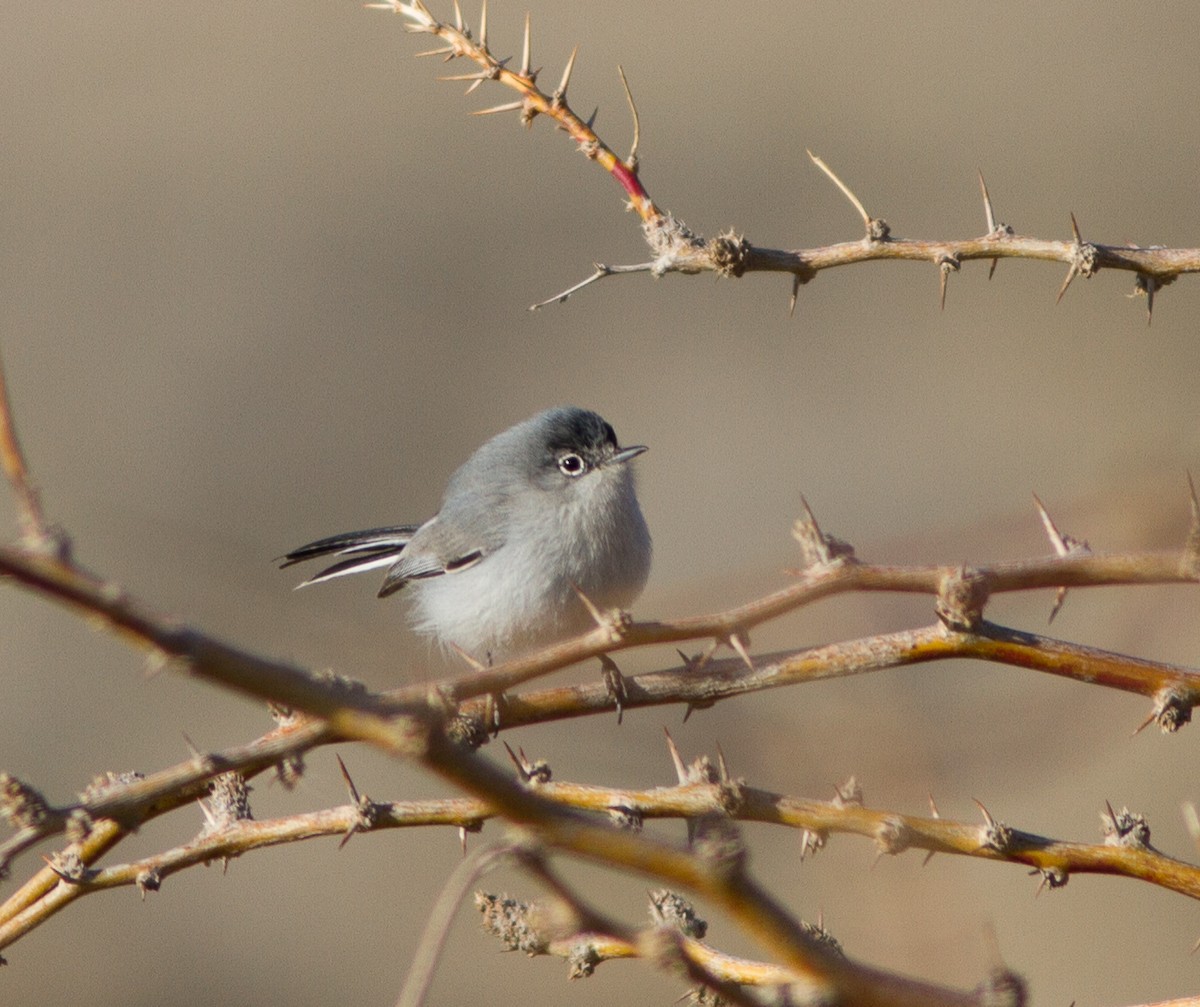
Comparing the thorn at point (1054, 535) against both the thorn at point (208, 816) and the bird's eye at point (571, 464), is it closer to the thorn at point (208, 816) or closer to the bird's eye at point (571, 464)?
the thorn at point (208, 816)

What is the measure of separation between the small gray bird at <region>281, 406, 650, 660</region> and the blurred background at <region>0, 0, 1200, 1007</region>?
1.45 feet

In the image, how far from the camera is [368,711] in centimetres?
75

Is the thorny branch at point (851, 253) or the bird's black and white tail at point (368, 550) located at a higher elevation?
the bird's black and white tail at point (368, 550)

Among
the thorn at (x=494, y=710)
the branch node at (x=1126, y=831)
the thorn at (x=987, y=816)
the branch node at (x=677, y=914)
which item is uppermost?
the thorn at (x=494, y=710)

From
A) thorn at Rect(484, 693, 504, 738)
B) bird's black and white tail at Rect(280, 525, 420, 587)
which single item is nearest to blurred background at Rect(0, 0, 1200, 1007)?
bird's black and white tail at Rect(280, 525, 420, 587)

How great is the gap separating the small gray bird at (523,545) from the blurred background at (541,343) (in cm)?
44

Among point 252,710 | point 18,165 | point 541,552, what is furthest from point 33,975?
point 18,165

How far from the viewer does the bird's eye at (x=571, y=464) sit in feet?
14.9

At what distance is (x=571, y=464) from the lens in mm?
4570

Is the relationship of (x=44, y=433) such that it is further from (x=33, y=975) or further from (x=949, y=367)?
(x=949, y=367)

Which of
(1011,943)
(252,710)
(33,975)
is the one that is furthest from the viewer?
(252,710)

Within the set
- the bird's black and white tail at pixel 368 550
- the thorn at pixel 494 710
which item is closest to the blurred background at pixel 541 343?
the bird's black and white tail at pixel 368 550

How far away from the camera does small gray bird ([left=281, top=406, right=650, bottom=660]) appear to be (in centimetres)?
402

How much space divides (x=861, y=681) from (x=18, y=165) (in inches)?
297
